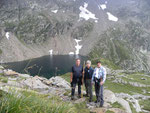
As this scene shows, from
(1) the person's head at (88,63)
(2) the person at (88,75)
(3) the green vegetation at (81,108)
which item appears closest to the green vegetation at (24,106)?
(3) the green vegetation at (81,108)

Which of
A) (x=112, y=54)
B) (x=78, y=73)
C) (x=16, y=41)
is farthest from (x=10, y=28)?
(x=78, y=73)

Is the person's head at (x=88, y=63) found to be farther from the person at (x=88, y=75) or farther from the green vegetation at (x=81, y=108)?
the green vegetation at (x=81, y=108)

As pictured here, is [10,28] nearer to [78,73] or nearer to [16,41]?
[16,41]

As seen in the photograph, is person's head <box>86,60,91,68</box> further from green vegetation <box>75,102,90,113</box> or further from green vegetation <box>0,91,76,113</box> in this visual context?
green vegetation <box>0,91,76,113</box>

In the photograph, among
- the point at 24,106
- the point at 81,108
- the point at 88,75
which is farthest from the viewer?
the point at 88,75

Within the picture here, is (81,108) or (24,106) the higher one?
(24,106)

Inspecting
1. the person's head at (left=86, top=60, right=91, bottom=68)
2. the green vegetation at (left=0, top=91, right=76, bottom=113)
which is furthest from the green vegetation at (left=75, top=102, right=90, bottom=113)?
the green vegetation at (left=0, top=91, right=76, bottom=113)

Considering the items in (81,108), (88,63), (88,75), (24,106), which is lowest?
Answer: (81,108)

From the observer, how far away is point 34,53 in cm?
17888

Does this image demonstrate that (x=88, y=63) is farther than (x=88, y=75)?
No

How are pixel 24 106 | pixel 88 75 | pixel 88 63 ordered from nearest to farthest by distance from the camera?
pixel 24 106 < pixel 88 63 < pixel 88 75

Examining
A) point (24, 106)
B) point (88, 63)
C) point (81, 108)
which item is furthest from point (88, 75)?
point (24, 106)

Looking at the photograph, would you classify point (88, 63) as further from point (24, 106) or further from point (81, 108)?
point (24, 106)

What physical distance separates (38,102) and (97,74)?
26.2 ft
